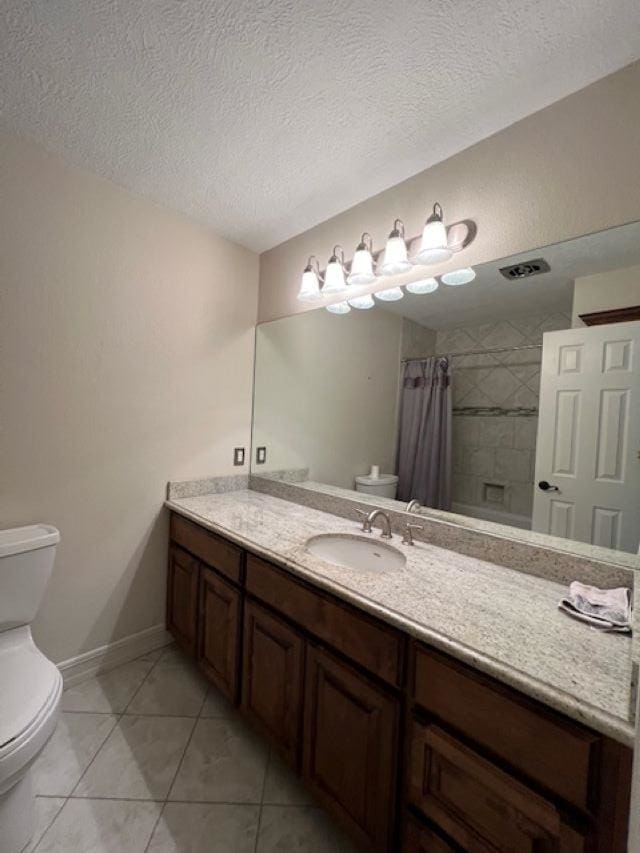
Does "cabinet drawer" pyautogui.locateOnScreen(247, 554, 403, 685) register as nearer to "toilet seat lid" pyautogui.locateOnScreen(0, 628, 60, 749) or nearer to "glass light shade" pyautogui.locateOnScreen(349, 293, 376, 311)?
"toilet seat lid" pyautogui.locateOnScreen(0, 628, 60, 749)

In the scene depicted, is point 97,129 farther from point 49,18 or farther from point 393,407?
point 393,407

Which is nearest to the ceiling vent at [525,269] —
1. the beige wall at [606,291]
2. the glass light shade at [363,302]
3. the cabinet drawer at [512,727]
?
the beige wall at [606,291]

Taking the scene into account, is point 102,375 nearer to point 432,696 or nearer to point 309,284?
point 309,284

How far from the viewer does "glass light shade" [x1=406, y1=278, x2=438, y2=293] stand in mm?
1392

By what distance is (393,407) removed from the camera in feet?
5.28

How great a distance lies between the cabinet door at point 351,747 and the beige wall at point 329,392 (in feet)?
2.84

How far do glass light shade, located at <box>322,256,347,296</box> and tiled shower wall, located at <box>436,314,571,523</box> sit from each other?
1.74 feet

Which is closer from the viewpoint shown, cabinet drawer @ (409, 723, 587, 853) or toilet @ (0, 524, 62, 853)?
cabinet drawer @ (409, 723, 587, 853)

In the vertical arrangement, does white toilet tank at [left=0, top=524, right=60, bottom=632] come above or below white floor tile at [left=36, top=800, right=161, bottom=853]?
above

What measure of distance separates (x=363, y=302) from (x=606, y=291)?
90 cm

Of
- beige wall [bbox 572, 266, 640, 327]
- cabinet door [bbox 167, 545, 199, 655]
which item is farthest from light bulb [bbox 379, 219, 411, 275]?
cabinet door [bbox 167, 545, 199, 655]

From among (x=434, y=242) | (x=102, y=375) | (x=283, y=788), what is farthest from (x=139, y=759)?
(x=434, y=242)

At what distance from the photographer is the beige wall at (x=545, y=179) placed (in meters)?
0.97

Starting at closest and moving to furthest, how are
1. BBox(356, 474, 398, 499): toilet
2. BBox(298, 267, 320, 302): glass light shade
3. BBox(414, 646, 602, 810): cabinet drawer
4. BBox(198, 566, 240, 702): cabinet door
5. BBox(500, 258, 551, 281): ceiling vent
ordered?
BBox(414, 646, 602, 810): cabinet drawer
BBox(500, 258, 551, 281): ceiling vent
BBox(198, 566, 240, 702): cabinet door
BBox(356, 474, 398, 499): toilet
BBox(298, 267, 320, 302): glass light shade
